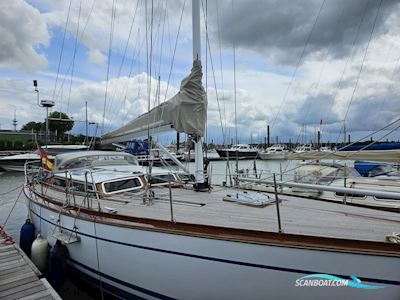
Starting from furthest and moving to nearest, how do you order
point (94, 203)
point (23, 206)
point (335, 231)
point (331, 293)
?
1. point (23, 206)
2. point (94, 203)
3. point (335, 231)
4. point (331, 293)

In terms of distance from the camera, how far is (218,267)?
3445mm

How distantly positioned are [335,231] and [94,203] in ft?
13.8

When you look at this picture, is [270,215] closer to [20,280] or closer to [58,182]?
[20,280]

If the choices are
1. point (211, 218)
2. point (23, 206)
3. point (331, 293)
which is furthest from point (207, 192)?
point (23, 206)

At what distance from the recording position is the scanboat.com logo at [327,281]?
2953mm

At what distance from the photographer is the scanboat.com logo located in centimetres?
295

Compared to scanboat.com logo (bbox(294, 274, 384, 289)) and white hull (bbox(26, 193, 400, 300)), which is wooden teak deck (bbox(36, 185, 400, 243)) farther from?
scanboat.com logo (bbox(294, 274, 384, 289))

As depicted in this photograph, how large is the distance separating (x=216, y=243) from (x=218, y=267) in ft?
0.87

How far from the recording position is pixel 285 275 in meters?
3.15

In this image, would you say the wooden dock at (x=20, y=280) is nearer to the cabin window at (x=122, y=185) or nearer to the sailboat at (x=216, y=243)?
the sailboat at (x=216, y=243)

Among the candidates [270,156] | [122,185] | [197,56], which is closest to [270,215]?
[122,185]

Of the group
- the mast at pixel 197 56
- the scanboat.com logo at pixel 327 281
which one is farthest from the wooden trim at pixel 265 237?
the mast at pixel 197 56

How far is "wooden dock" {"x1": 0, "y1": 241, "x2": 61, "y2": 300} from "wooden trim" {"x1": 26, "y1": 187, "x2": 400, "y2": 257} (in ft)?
4.88

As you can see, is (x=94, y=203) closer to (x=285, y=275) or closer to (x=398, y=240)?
(x=285, y=275)
